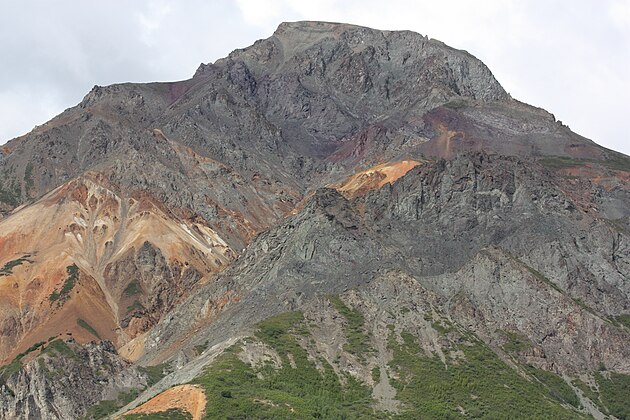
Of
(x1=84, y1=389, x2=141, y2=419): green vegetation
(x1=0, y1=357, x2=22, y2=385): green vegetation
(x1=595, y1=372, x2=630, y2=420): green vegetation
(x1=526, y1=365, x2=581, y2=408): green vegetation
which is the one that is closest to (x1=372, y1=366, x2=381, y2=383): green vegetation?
(x1=526, y1=365, x2=581, y2=408): green vegetation

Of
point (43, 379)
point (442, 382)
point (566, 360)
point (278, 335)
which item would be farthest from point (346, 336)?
point (43, 379)

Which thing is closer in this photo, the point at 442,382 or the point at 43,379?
the point at 442,382

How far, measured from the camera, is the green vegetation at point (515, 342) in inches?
6609

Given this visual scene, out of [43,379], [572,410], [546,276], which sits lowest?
[572,410]

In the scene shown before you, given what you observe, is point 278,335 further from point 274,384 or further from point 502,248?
point 502,248

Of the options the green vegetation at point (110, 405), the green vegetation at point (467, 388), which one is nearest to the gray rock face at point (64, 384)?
the green vegetation at point (110, 405)

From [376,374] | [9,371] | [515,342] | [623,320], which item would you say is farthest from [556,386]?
[9,371]

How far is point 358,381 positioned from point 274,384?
1510 cm

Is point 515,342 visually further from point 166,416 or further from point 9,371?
point 9,371

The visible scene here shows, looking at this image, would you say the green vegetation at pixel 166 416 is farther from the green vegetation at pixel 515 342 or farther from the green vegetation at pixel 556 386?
the green vegetation at pixel 515 342

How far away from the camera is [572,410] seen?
151375 mm

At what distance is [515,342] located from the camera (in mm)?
170250

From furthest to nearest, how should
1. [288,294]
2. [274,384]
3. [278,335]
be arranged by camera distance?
[288,294], [278,335], [274,384]

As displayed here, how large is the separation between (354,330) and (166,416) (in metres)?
50.8
